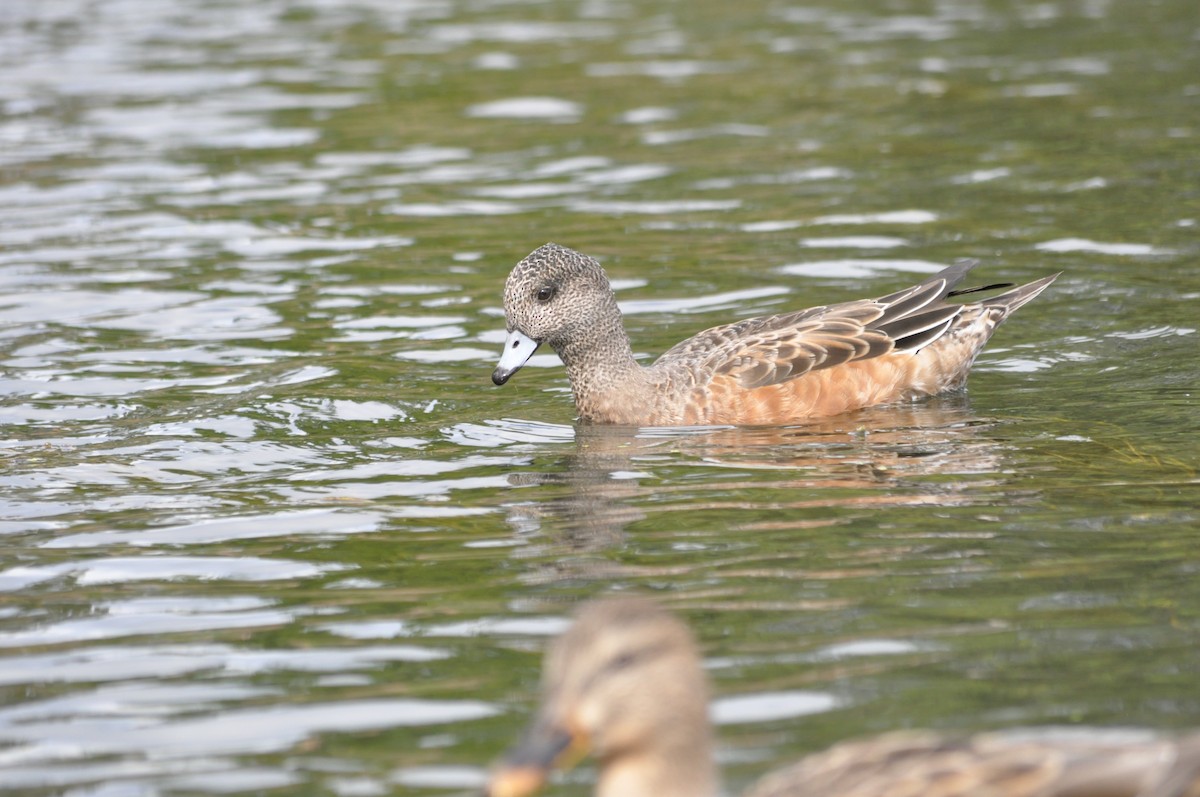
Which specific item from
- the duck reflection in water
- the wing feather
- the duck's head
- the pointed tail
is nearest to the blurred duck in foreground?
the duck's head

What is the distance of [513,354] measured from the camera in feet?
31.9

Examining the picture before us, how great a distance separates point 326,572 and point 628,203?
323 inches

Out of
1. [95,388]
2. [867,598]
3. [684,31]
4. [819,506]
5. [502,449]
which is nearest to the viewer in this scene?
[867,598]

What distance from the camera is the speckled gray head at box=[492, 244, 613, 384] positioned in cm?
975

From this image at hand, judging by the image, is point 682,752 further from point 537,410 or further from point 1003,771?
point 537,410

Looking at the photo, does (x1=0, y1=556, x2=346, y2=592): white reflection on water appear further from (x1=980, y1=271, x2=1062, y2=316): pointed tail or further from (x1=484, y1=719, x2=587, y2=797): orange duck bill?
(x1=980, y1=271, x2=1062, y2=316): pointed tail

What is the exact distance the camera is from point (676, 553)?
7180 millimetres

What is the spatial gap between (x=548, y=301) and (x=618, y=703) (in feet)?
19.0

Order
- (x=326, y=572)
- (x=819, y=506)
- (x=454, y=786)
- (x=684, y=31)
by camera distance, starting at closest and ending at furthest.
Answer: (x=454, y=786) < (x=326, y=572) < (x=819, y=506) < (x=684, y=31)

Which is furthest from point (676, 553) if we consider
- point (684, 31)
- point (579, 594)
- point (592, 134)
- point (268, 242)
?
point (684, 31)

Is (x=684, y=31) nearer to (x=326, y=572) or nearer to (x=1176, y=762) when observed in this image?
(x=326, y=572)

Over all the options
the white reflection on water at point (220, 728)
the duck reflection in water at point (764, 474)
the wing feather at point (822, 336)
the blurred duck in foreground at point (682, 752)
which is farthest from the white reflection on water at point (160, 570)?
the wing feather at point (822, 336)

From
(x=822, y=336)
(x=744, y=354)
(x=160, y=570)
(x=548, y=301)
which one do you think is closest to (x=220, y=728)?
(x=160, y=570)

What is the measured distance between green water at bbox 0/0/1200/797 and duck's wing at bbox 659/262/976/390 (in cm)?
41
